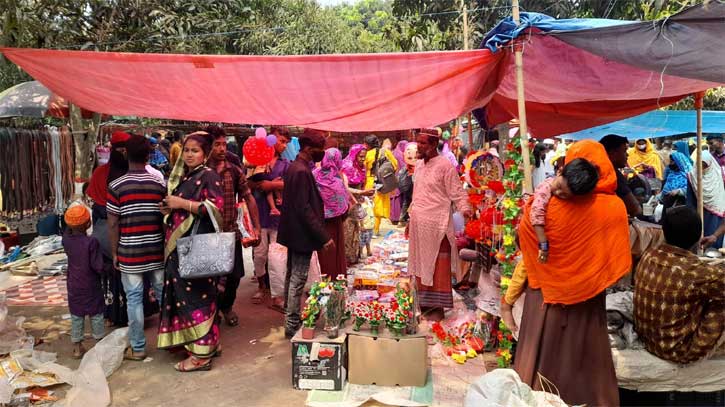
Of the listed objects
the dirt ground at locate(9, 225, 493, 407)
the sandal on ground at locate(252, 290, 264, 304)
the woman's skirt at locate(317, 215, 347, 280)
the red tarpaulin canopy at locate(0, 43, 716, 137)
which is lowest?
the dirt ground at locate(9, 225, 493, 407)

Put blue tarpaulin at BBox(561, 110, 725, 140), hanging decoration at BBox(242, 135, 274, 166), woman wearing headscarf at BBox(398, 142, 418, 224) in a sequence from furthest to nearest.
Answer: woman wearing headscarf at BBox(398, 142, 418, 224), blue tarpaulin at BBox(561, 110, 725, 140), hanging decoration at BBox(242, 135, 274, 166)

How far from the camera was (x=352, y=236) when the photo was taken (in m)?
7.50

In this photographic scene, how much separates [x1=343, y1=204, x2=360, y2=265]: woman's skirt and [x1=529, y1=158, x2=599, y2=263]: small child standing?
14.1ft

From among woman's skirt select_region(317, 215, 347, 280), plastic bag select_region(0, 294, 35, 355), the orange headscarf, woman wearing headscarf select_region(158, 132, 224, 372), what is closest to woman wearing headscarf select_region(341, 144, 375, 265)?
woman's skirt select_region(317, 215, 347, 280)

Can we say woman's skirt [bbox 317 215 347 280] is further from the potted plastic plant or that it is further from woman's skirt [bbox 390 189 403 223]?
woman's skirt [bbox 390 189 403 223]

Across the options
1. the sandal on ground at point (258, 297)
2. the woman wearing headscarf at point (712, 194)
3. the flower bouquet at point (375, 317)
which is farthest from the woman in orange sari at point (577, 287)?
the woman wearing headscarf at point (712, 194)

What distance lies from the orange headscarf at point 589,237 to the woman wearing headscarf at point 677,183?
183 inches

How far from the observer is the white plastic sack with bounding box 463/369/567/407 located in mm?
2750

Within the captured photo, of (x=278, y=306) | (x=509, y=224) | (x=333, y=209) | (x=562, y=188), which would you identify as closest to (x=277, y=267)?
(x=278, y=306)

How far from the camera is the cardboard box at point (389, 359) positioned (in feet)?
12.5

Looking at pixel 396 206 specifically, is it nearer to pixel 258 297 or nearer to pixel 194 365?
pixel 258 297

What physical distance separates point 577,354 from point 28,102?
24.0 feet

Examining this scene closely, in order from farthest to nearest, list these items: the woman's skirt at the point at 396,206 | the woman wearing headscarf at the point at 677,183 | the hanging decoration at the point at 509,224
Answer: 1. the woman's skirt at the point at 396,206
2. the woman wearing headscarf at the point at 677,183
3. the hanging decoration at the point at 509,224

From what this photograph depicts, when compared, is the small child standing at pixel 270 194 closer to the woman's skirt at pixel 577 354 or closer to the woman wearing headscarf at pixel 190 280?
the woman wearing headscarf at pixel 190 280
